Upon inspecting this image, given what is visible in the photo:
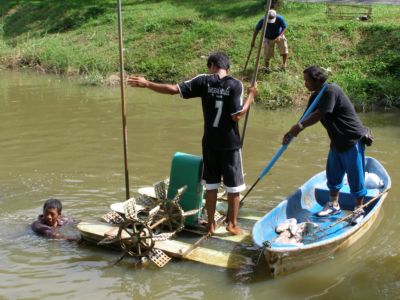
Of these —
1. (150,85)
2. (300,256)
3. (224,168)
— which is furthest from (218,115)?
(300,256)

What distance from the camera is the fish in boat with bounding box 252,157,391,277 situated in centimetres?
562

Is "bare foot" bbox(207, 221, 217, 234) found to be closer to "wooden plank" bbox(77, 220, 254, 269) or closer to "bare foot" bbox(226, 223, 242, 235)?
"wooden plank" bbox(77, 220, 254, 269)

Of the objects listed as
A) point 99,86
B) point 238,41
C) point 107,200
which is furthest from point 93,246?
point 238,41

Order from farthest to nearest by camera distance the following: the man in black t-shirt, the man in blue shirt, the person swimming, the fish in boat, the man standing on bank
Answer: the man in blue shirt → the person swimming → the man in black t-shirt → the man standing on bank → the fish in boat

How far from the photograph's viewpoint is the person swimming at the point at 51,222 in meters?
6.51

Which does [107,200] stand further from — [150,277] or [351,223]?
[351,223]

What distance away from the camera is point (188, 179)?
20.8ft

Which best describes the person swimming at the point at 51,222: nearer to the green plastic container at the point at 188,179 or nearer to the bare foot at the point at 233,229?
the green plastic container at the point at 188,179

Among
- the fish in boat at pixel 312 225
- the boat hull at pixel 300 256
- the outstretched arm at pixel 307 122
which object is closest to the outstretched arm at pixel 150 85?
the outstretched arm at pixel 307 122

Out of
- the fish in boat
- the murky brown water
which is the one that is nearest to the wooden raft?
the murky brown water

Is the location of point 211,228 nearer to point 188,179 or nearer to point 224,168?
point 188,179

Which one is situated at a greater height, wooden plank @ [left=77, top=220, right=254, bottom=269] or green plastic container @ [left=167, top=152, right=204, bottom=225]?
green plastic container @ [left=167, top=152, right=204, bottom=225]

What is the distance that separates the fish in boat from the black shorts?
19.1 inches

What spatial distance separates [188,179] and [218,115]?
0.86 m
